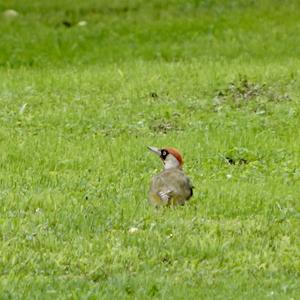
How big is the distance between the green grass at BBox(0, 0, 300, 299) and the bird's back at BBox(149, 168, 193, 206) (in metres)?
0.13

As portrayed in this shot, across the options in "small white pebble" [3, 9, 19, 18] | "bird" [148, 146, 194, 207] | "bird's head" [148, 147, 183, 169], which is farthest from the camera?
"small white pebble" [3, 9, 19, 18]

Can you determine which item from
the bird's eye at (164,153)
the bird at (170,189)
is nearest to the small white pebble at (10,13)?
the bird's eye at (164,153)

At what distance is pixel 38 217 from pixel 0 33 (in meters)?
13.9

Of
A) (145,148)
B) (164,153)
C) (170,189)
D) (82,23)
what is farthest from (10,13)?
(170,189)

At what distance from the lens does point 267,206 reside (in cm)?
1051

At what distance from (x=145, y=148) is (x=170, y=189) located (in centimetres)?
327

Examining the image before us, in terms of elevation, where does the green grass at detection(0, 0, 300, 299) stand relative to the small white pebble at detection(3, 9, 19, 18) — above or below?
above

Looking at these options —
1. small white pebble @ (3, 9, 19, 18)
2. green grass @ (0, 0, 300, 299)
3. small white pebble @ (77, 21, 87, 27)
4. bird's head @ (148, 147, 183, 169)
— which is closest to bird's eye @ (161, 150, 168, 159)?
bird's head @ (148, 147, 183, 169)

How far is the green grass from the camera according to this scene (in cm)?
858

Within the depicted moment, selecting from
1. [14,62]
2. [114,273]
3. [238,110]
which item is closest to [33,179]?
[114,273]

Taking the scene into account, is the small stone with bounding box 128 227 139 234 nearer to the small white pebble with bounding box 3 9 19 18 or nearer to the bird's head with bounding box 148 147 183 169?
the bird's head with bounding box 148 147 183 169

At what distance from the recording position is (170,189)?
10.1m

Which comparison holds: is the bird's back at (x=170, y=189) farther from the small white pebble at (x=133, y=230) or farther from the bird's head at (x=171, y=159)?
the small white pebble at (x=133, y=230)

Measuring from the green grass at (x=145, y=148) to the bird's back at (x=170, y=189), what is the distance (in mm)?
128
